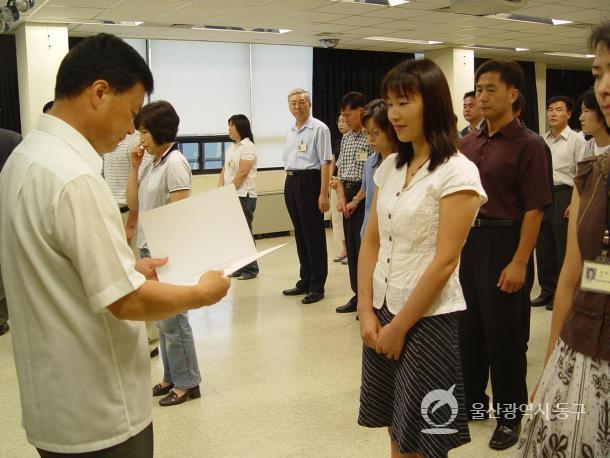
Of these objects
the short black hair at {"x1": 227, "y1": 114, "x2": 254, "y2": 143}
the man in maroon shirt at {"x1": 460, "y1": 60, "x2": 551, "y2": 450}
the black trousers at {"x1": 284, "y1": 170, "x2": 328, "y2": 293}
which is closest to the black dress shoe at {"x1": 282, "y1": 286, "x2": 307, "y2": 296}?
the black trousers at {"x1": 284, "y1": 170, "x2": 328, "y2": 293}

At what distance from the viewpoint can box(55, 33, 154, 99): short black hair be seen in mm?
1290

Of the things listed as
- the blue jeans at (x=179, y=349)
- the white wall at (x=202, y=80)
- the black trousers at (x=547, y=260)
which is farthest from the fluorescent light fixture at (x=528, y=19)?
the blue jeans at (x=179, y=349)

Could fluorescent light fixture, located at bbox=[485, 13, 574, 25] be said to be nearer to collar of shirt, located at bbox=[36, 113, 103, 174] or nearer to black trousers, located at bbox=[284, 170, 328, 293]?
black trousers, located at bbox=[284, 170, 328, 293]

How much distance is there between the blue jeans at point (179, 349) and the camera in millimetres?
3172

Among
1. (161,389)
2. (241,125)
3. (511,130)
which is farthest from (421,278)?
(241,125)

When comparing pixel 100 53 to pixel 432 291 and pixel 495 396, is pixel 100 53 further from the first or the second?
pixel 495 396

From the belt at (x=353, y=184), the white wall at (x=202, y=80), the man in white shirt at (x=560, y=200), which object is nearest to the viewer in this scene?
the belt at (x=353, y=184)

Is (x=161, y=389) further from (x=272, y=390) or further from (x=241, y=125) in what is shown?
(x=241, y=125)

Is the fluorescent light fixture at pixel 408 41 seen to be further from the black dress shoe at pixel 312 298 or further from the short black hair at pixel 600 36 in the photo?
the short black hair at pixel 600 36

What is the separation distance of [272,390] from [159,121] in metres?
1.52

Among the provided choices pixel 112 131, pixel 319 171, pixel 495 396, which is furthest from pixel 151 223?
pixel 319 171

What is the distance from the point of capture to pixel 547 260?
16.9 feet

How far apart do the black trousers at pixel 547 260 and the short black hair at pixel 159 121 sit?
10.7 feet

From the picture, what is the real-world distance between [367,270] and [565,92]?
13.4 meters
